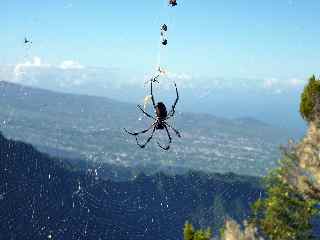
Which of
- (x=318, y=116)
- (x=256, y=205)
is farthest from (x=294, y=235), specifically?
(x=318, y=116)

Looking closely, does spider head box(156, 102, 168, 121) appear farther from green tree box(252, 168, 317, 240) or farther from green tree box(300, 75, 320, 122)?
green tree box(252, 168, 317, 240)

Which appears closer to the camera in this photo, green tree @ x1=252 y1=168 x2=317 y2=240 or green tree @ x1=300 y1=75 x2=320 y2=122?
green tree @ x1=300 y1=75 x2=320 y2=122

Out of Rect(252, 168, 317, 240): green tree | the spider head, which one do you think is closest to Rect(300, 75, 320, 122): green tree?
Rect(252, 168, 317, 240): green tree

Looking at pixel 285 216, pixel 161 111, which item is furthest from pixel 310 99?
pixel 161 111

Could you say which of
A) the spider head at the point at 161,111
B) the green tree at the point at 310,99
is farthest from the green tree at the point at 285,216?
the spider head at the point at 161,111

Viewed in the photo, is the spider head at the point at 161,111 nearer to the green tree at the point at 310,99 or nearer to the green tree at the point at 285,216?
the green tree at the point at 310,99

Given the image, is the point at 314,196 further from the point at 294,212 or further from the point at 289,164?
the point at 294,212
